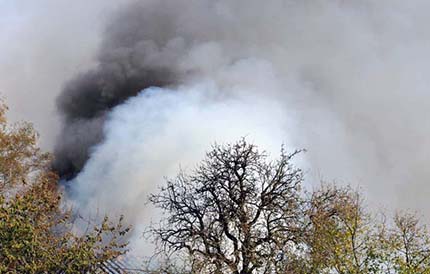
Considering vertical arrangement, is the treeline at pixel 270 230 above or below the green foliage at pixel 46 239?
above

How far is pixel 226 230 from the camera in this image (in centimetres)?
2152

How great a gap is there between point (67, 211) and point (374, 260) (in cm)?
973

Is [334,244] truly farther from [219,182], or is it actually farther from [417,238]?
[219,182]

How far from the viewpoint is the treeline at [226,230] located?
43.9 feet

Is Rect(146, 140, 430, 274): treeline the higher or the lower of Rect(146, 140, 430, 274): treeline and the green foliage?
the higher

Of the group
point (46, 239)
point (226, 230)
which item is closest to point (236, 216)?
point (226, 230)

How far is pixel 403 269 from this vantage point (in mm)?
14102

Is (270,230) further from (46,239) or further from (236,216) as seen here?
(46,239)

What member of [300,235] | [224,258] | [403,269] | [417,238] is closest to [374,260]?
[403,269]

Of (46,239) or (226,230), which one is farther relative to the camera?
(226,230)

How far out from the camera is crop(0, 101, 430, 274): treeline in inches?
526

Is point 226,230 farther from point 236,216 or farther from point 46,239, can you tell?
point 46,239

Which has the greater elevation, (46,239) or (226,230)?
(226,230)

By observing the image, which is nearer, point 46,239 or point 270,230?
point 46,239
